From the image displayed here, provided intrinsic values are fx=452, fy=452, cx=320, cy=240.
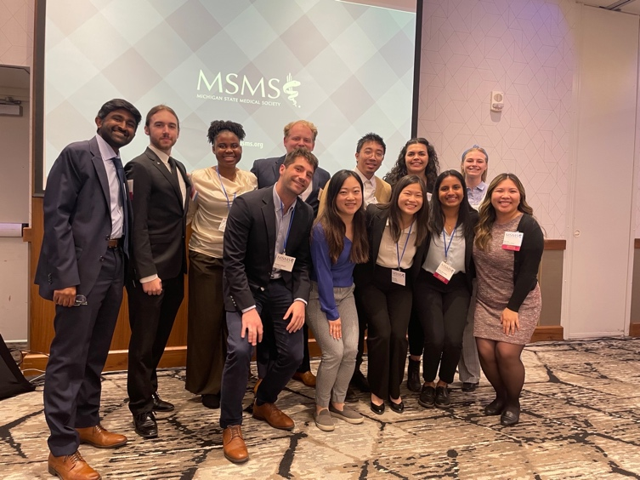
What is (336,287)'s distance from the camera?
2596mm

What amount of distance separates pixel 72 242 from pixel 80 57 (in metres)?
1.93

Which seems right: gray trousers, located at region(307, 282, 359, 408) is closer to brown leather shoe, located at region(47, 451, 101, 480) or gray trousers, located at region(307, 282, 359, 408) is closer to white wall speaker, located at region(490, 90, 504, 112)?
brown leather shoe, located at region(47, 451, 101, 480)

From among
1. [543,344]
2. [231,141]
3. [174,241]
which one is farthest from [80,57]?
[543,344]

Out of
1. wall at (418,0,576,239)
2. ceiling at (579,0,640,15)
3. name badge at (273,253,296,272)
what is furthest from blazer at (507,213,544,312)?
ceiling at (579,0,640,15)

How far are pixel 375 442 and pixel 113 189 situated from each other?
5.85 feet

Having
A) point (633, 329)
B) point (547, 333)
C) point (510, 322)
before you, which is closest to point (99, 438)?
point (510, 322)

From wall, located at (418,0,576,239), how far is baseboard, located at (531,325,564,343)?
3.10 feet

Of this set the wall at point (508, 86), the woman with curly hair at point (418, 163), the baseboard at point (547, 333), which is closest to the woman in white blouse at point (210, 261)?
the woman with curly hair at point (418, 163)

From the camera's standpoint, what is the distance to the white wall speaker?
4422 mm

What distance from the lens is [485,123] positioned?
4.43 metres

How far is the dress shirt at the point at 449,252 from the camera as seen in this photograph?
2768 millimetres

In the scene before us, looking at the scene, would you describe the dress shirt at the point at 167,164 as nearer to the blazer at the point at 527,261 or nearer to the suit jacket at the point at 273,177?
the suit jacket at the point at 273,177

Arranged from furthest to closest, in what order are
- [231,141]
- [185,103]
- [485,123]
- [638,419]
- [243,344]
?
[485,123]
[185,103]
[638,419]
[231,141]
[243,344]

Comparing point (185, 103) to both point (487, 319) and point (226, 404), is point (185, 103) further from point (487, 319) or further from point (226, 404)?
point (487, 319)
